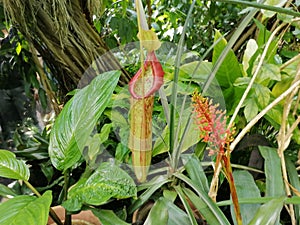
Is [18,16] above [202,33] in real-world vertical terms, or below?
above

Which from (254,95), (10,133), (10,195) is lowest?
(10,133)

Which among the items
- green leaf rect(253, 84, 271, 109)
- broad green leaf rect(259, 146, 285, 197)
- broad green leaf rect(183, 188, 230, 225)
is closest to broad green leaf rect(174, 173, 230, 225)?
broad green leaf rect(183, 188, 230, 225)

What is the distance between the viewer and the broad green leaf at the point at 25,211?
44 centimetres

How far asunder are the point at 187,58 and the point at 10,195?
1.60 feet

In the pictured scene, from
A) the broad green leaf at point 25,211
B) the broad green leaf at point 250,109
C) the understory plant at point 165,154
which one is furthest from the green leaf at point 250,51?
the broad green leaf at point 25,211

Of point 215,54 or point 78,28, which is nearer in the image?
point 215,54

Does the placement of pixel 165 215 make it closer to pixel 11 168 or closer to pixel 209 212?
pixel 209 212

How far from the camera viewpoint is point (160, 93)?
59 centimetres

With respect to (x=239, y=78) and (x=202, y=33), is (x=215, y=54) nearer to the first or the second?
(x=239, y=78)

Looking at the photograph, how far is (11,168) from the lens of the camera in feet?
1.84

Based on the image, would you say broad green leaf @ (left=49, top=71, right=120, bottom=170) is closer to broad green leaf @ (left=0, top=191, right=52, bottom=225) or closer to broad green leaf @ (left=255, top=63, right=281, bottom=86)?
broad green leaf @ (left=0, top=191, right=52, bottom=225)

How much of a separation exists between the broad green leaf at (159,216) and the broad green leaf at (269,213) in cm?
12

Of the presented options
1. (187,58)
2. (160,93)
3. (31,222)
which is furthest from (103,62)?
(31,222)

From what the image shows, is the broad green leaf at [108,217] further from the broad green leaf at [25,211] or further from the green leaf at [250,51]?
the green leaf at [250,51]
